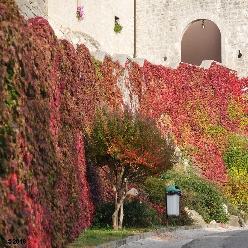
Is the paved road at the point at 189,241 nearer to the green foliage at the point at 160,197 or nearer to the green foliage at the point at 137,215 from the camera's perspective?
the green foliage at the point at 137,215

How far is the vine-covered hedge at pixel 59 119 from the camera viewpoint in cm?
573

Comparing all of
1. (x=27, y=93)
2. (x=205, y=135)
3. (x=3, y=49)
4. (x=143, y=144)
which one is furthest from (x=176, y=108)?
(x=3, y=49)

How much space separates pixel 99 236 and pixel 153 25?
54.9 ft

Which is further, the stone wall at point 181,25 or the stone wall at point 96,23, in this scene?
the stone wall at point 181,25

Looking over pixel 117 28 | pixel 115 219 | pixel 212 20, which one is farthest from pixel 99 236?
pixel 212 20

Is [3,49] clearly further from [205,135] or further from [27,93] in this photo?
[205,135]

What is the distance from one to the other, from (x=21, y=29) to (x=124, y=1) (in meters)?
19.1

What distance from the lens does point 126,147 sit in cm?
1065

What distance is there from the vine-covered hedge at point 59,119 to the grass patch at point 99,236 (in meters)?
0.18

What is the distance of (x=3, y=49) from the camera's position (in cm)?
559

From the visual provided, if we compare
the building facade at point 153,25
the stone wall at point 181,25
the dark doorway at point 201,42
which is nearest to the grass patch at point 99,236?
the building facade at point 153,25

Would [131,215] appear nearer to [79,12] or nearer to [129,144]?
[129,144]

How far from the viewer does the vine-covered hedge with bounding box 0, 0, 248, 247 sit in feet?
18.8

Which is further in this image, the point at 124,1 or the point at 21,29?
the point at 124,1
